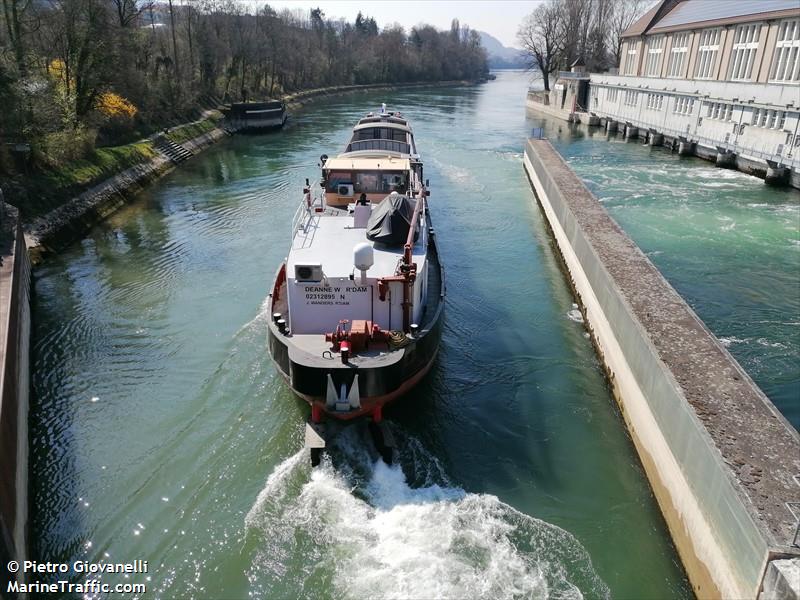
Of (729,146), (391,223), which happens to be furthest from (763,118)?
(391,223)

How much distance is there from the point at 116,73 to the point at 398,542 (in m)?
36.9

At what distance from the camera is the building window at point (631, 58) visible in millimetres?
61281

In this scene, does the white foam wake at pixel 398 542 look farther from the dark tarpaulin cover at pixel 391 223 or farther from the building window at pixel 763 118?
the building window at pixel 763 118

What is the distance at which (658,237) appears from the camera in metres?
22.9

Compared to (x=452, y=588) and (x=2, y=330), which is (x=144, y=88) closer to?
(x=2, y=330)

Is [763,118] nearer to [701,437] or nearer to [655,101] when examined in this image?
[655,101]

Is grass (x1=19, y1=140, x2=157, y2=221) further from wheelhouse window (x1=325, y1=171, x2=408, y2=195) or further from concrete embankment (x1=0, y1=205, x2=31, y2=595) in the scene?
wheelhouse window (x1=325, y1=171, x2=408, y2=195)

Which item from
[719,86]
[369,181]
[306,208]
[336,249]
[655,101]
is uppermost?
[719,86]

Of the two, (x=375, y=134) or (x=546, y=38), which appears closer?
(x=375, y=134)

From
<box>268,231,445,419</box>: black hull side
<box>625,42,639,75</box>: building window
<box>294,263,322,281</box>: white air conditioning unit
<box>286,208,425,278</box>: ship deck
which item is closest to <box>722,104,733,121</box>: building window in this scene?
<box>625,42,639,75</box>: building window

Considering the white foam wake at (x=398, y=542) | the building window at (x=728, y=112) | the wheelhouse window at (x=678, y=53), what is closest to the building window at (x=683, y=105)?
the building window at (x=728, y=112)

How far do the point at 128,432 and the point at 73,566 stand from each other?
3.16 metres

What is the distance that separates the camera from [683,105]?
137ft

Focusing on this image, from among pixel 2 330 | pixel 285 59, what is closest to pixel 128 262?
pixel 2 330
